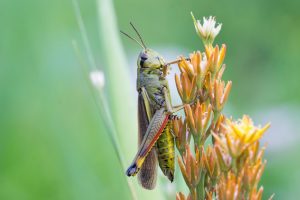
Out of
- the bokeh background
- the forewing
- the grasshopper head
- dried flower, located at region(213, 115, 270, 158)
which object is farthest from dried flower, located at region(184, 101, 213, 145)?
the grasshopper head

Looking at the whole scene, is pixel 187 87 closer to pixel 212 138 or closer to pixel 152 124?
pixel 212 138

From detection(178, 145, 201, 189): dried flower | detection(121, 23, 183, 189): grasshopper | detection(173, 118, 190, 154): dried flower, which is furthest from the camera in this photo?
detection(121, 23, 183, 189): grasshopper

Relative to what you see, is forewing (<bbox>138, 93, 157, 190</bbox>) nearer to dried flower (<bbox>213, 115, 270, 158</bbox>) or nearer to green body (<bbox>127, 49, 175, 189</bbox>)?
green body (<bbox>127, 49, 175, 189</bbox>)

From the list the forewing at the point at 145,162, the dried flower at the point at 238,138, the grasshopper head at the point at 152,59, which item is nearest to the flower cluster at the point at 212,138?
the dried flower at the point at 238,138

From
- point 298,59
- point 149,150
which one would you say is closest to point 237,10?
point 298,59

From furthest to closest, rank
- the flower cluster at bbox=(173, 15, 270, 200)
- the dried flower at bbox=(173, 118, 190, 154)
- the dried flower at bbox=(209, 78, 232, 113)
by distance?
the dried flower at bbox=(173, 118, 190, 154)
the dried flower at bbox=(209, 78, 232, 113)
the flower cluster at bbox=(173, 15, 270, 200)

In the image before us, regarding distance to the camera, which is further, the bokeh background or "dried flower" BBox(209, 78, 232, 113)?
the bokeh background

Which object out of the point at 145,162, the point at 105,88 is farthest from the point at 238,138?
the point at 105,88
